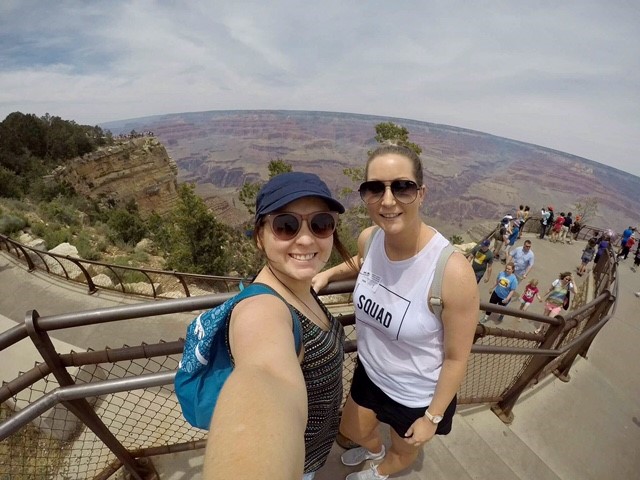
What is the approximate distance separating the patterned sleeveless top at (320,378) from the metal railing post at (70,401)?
111cm

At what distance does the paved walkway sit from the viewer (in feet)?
8.43

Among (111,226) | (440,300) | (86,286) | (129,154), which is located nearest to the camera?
(440,300)

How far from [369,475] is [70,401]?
1.93m

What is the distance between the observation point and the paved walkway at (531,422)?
101 inches

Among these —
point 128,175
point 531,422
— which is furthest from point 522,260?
point 128,175

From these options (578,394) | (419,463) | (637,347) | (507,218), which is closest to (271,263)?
(419,463)

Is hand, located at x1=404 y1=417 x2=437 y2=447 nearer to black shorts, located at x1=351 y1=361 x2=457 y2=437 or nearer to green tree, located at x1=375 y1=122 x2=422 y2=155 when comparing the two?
black shorts, located at x1=351 y1=361 x2=457 y2=437

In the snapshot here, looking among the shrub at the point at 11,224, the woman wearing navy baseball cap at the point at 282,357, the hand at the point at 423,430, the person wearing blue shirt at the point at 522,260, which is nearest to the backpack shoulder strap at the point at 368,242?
the woman wearing navy baseball cap at the point at 282,357

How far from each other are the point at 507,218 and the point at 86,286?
12.9 meters

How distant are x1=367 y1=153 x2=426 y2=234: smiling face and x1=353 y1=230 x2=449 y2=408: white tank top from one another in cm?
16

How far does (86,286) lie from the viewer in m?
6.99

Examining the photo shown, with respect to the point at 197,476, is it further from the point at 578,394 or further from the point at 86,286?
the point at 86,286

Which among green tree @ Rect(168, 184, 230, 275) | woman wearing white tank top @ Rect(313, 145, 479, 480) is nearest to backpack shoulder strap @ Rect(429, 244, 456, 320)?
woman wearing white tank top @ Rect(313, 145, 479, 480)

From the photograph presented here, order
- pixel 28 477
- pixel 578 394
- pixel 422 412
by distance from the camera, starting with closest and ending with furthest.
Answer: pixel 422 412 < pixel 28 477 < pixel 578 394
